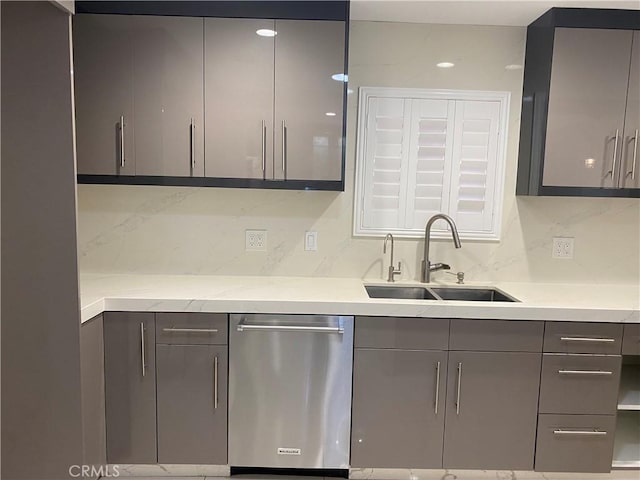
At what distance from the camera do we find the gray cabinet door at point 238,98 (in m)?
2.23

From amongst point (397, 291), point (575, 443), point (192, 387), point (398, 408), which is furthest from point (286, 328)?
point (575, 443)

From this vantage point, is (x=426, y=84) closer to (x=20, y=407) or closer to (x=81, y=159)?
(x=81, y=159)

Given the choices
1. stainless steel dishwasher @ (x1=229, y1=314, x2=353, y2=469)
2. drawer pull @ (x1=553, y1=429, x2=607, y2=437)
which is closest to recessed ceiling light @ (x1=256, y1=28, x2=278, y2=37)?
stainless steel dishwasher @ (x1=229, y1=314, x2=353, y2=469)

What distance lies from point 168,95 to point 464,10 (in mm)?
1518

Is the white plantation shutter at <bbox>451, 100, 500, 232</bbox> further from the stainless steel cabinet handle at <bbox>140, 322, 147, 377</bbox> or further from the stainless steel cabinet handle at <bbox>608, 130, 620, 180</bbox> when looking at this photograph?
the stainless steel cabinet handle at <bbox>140, 322, 147, 377</bbox>

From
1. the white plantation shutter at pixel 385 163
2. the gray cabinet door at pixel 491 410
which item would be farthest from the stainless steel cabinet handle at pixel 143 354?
the gray cabinet door at pixel 491 410

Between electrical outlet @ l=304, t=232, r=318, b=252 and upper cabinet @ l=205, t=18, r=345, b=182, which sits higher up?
upper cabinet @ l=205, t=18, r=345, b=182

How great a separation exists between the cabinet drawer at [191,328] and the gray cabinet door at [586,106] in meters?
Result: 1.74

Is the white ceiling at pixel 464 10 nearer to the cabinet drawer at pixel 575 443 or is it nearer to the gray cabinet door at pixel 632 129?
the gray cabinet door at pixel 632 129

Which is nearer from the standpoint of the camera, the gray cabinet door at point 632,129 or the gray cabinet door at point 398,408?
the gray cabinet door at point 398,408

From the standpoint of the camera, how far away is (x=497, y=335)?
2117 mm

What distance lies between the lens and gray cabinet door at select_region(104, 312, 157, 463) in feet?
6.91

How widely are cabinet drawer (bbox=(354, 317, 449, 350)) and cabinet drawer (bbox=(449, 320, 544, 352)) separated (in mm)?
59

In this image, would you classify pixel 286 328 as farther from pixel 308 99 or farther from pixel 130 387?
pixel 308 99
